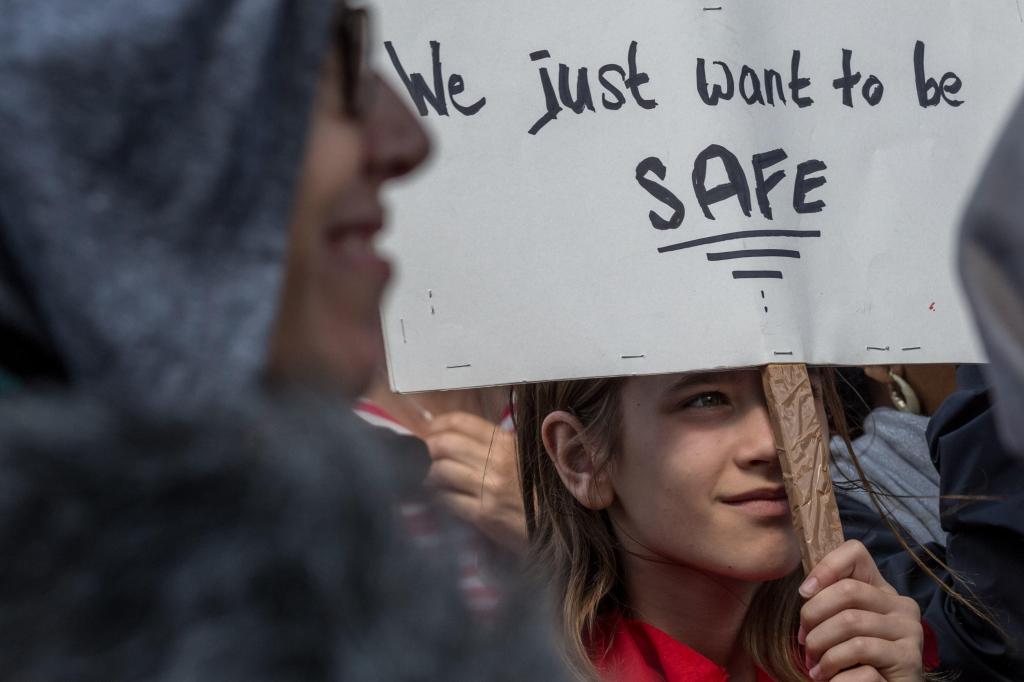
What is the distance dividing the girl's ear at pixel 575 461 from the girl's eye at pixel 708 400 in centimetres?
19

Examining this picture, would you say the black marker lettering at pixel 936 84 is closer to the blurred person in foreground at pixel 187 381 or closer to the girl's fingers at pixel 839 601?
the girl's fingers at pixel 839 601

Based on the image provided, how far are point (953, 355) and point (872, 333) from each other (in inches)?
4.0

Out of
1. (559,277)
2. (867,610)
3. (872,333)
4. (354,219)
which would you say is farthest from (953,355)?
(354,219)

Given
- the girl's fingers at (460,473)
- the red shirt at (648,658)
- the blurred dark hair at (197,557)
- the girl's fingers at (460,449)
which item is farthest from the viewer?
the girl's fingers at (460,449)

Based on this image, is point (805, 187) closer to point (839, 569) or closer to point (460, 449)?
point (839, 569)

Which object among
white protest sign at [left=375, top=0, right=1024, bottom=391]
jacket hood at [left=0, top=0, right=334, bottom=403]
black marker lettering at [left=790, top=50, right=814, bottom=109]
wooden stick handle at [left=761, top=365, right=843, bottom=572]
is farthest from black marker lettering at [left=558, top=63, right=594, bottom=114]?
jacket hood at [left=0, top=0, right=334, bottom=403]

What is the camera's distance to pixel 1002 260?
24.1 inches

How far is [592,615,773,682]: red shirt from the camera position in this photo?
1.74m

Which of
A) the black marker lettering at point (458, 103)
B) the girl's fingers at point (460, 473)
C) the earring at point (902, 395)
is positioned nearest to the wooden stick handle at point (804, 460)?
the black marker lettering at point (458, 103)

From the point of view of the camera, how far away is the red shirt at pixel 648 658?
1741mm

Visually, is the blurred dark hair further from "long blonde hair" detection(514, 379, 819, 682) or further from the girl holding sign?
"long blonde hair" detection(514, 379, 819, 682)

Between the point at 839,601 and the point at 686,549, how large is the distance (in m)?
0.26

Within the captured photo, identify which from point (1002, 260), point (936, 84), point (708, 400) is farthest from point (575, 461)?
point (1002, 260)

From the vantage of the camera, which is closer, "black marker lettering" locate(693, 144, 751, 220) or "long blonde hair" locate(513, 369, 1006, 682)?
"black marker lettering" locate(693, 144, 751, 220)
